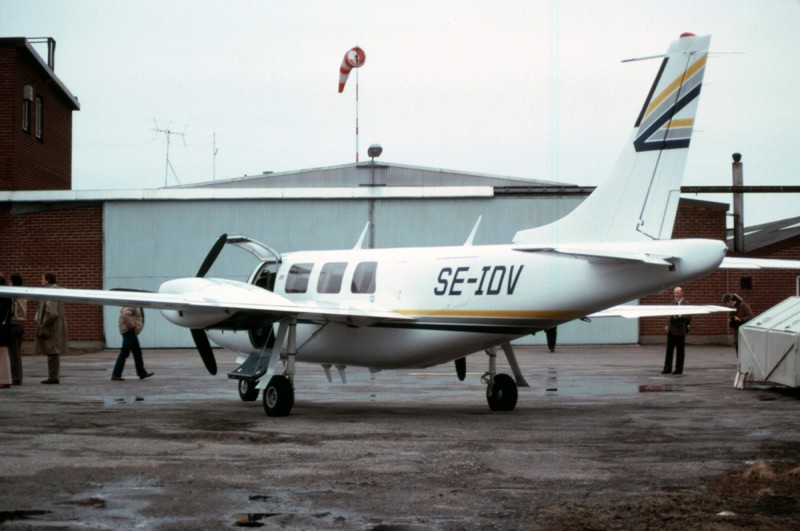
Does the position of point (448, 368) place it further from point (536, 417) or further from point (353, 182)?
point (353, 182)

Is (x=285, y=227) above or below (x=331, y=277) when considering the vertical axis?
above

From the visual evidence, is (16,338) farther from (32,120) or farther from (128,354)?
(32,120)

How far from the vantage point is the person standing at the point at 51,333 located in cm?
2017

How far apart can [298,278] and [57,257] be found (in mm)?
20747

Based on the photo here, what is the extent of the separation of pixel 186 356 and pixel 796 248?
2167 cm

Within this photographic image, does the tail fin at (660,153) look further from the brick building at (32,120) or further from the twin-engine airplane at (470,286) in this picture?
the brick building at (32,120)

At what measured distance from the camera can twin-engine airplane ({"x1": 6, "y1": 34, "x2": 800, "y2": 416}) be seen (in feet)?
43.0

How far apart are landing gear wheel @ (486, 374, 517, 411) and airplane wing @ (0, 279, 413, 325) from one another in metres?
1.86

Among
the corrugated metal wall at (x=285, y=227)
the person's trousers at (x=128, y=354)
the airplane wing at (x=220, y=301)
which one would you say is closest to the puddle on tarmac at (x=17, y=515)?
the airplane wing at (x=220, y=301)

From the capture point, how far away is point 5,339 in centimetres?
1888

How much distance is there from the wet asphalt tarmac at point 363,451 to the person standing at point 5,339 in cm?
28

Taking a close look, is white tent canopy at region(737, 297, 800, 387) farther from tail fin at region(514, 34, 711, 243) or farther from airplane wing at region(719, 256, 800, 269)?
tail fin at region(514, 34, 711, 243)

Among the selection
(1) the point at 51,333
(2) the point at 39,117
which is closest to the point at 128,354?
(1) the point at 51,333

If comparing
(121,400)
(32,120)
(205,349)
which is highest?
(32,120)
